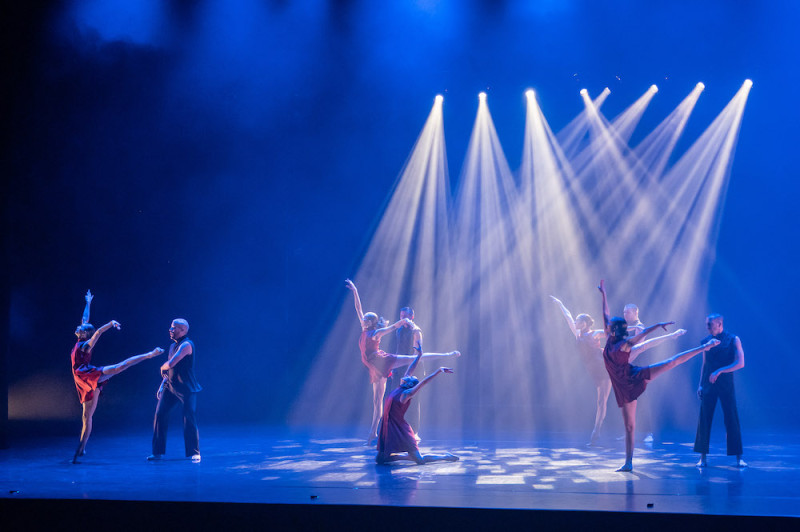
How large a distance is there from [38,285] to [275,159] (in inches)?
193

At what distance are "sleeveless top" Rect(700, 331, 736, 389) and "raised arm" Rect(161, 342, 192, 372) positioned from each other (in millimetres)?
5959

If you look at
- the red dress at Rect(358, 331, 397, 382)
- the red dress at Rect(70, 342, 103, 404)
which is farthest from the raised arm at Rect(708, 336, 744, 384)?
the red dress at Rect(70, 342, 103, 404)

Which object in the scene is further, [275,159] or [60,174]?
[275,159]

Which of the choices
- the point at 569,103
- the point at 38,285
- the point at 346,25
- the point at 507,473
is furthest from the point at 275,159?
the point at 507,473

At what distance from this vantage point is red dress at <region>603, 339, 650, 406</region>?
6.17 meters

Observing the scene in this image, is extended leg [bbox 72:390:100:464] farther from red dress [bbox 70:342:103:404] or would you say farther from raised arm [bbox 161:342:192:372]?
raised arm [bbox 161:342:192:372]

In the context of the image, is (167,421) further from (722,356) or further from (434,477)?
(722,356)

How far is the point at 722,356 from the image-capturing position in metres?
6.71

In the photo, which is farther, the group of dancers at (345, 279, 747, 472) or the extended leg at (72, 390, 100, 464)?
the extended leg at (72, 390, 100, 464)

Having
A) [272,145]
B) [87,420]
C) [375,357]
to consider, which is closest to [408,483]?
[375,357]

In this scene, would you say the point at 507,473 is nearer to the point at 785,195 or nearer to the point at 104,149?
the point at 785,195

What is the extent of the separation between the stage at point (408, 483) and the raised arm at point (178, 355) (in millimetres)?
1114

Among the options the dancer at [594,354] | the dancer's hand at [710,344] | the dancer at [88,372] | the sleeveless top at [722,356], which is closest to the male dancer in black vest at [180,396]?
the dancer at [88,372]

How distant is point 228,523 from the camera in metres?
4.49
